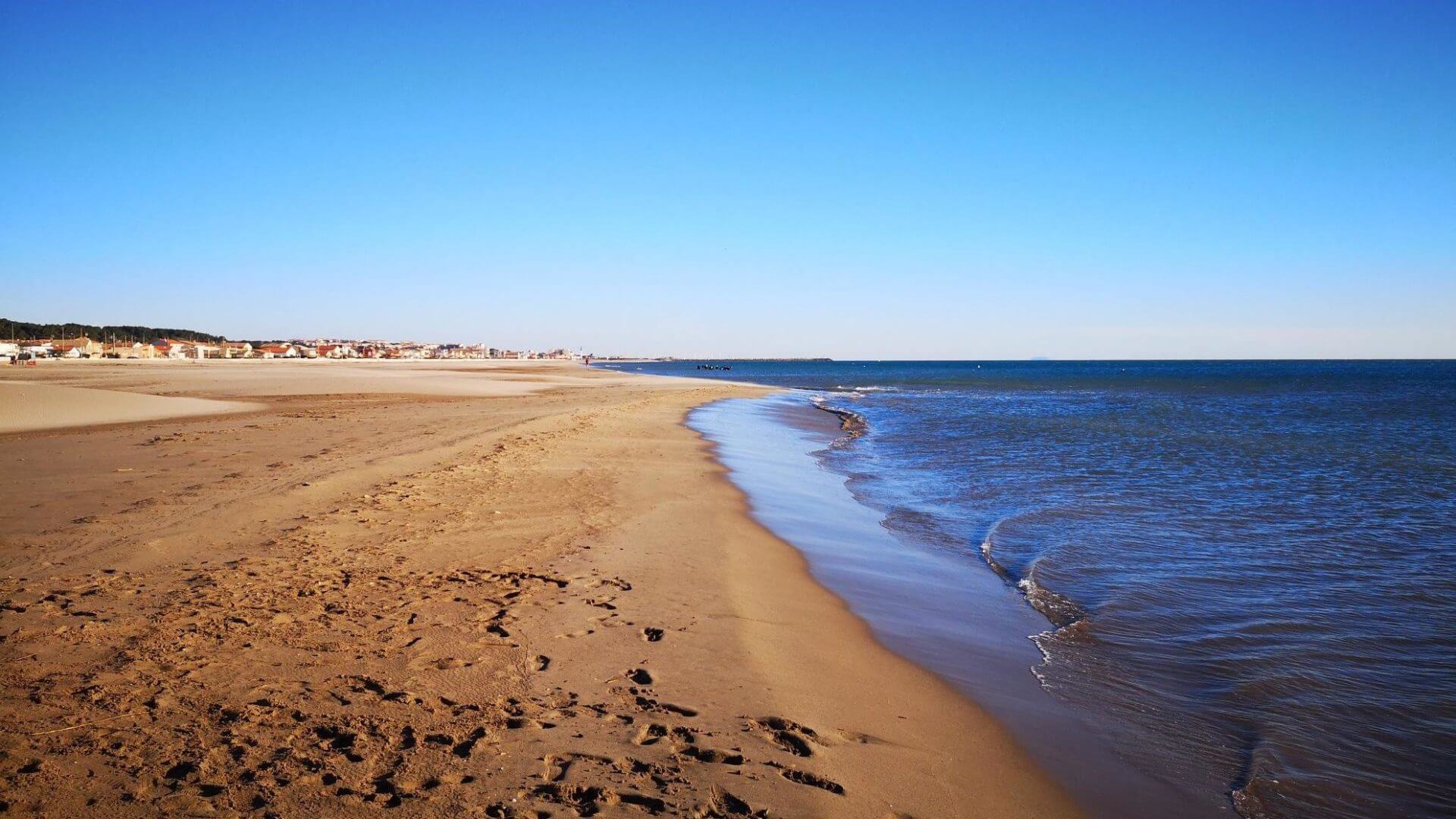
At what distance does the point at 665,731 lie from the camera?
13.5 ft

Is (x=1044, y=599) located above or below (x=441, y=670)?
below

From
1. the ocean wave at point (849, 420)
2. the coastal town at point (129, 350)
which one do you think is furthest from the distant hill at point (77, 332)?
the ocean wave at point (849, 420)

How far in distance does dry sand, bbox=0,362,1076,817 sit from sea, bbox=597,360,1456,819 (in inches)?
28.2

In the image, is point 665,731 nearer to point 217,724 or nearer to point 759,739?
point 759,739

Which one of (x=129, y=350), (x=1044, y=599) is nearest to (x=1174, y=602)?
(x=1044, y=599)

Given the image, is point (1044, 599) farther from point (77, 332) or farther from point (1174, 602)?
point (77, 332)

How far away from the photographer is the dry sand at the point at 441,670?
3475 millimetres

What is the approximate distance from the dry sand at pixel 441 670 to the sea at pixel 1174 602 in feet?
2.35

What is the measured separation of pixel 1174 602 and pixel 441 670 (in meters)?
6.99

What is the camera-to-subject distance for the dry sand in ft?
11.4

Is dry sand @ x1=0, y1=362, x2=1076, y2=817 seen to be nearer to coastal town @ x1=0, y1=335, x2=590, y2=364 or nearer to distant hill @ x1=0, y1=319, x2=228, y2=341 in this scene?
coastal town @ x1=0, y1=335, x2=590, y2=364

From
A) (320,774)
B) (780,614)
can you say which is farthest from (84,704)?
(780,614)

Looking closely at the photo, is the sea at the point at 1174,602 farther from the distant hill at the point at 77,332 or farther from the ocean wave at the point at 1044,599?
the distant hill at the point at 77,332

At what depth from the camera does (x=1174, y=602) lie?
24.7 feet
